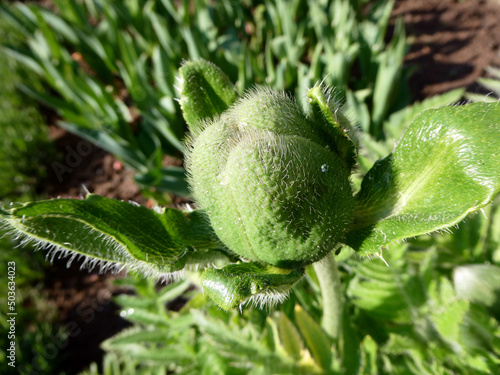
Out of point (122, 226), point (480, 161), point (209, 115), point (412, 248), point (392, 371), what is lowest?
point (392, 371)

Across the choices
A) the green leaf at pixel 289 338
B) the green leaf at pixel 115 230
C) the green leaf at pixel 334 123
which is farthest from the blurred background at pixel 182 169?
the green leaf at pixel 115 230

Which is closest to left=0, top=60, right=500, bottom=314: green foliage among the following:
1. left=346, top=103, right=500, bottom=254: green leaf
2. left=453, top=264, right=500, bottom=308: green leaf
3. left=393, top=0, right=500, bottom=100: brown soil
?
left=346, top=103, right=500, bottom=254: green leaf

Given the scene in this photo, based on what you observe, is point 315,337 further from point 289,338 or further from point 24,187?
point 24,187

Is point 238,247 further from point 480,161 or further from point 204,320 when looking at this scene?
point 204,320

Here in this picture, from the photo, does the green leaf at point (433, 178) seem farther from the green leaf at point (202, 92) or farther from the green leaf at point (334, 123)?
the green leaf at point (202, 92)

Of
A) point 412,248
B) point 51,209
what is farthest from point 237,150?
Result: point 412,248
